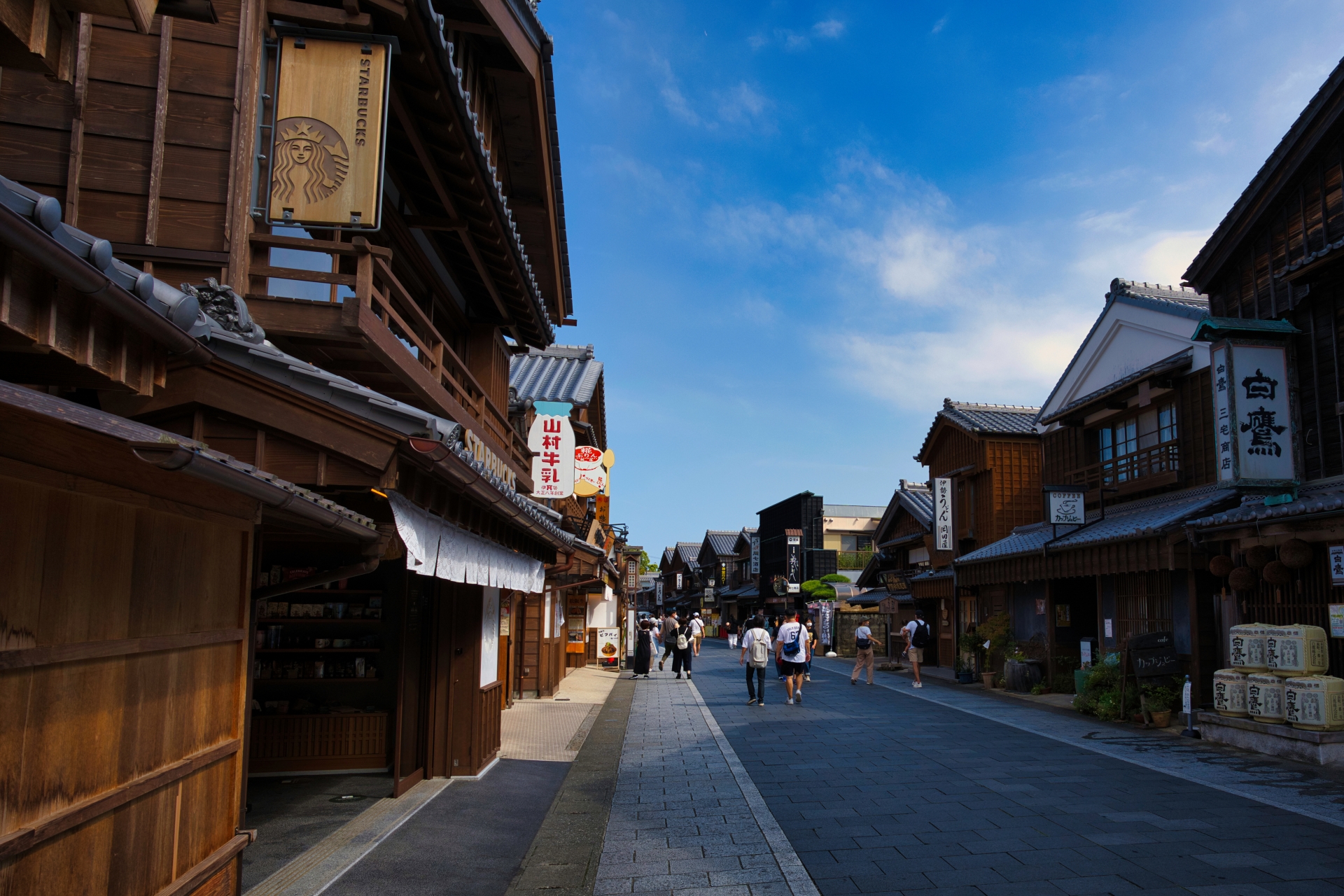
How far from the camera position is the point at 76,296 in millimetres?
3182

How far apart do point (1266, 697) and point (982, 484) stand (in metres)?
14.6

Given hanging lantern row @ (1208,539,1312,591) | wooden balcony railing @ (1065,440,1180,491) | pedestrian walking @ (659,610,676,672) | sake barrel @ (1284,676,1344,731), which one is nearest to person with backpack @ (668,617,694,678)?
pedestrian walking @ (659,610,676,672)

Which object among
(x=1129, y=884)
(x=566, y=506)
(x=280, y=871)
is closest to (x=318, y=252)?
(x=280, y=871)

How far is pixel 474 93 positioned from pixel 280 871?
8.18m

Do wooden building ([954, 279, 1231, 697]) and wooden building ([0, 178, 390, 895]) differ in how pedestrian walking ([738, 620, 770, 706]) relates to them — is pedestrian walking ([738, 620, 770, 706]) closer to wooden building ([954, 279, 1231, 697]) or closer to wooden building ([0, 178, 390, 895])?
wooden building ([954, 279, 1231, 697])

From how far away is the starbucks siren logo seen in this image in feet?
22.0

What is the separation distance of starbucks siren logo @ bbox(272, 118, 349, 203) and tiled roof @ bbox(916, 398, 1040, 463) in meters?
22.0

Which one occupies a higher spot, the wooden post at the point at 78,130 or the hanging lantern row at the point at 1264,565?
Result: the wooden post at the point at 78,130

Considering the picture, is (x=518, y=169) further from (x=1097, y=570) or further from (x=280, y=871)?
(x=1097, y=570)

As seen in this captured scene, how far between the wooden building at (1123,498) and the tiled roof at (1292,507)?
2.96 ft

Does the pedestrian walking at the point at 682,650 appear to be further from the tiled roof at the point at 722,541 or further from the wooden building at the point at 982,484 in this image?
the tiled roof at the point at 722,541


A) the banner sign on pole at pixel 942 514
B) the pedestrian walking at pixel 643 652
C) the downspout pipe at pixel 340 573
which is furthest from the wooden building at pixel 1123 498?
the downspout pipe at pixel 340 573

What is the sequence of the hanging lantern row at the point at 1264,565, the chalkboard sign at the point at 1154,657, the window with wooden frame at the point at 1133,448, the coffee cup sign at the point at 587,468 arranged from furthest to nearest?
the coffee cup sign at the point at 587,468 → the window with wooden frame at the point at 1133,448 → the chalkboard sign at the point at 1154,657 → the hanging lantern row at the point at 1264,565

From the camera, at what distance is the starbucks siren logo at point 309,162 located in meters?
6.70
